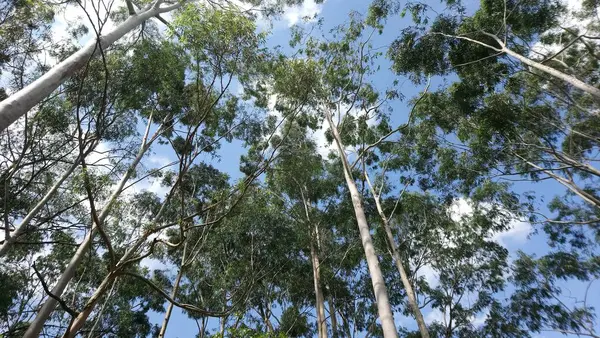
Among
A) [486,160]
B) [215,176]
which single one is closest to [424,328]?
[486,160]

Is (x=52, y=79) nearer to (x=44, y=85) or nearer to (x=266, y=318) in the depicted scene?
(x=44, y=85)

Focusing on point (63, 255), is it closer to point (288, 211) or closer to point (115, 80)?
point (115, 80)

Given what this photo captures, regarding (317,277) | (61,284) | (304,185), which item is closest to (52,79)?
(61,284)

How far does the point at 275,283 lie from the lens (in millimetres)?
13656

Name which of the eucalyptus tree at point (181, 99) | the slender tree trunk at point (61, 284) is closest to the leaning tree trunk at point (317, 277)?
the eucalyptus tree at point (181, 99)

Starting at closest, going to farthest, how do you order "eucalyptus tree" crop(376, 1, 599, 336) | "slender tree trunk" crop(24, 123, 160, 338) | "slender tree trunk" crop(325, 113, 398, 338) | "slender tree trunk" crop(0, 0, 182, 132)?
"slender tree trunk" crop(0, 0, 182, 132) < "slender tree trunk" crop(325, 113, 398, 338) < "slender tree trunk" crop(24, 123, 160, 338) < "eucalyptus tree" crop(376, 1, 599, 336)

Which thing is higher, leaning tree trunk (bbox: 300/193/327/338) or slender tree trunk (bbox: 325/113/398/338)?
leaning tree trunk (bbox: 300/193/327/338)

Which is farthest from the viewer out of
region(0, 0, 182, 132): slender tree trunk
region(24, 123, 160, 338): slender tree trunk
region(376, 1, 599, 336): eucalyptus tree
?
region(376, 1, 599, 336): eucalyptus tree

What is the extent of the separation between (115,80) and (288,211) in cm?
725

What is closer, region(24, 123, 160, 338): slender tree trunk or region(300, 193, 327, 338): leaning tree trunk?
region(24, 123, 160, 338): slender tree trunk

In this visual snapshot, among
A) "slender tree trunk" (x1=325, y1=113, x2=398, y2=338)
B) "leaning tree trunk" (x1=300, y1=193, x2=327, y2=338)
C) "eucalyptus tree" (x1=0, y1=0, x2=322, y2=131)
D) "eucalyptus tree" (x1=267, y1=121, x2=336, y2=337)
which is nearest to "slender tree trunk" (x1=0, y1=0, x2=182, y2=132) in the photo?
"eucalyptus tree" (x1=0, y1=0, x2=322, y2=131)

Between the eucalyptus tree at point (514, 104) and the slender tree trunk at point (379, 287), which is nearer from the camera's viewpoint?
the slender tree trunk at point (379, 287)

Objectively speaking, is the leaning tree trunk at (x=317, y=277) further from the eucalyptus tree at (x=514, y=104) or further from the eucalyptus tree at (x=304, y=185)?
the eucalyptus tree at (x=514, y=104)

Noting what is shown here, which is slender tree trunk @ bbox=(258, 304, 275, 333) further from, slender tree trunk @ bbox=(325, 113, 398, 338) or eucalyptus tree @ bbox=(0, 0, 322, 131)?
eucalyptus tree @ bbox=(0, 0, 322, 131)
